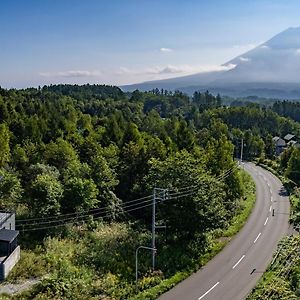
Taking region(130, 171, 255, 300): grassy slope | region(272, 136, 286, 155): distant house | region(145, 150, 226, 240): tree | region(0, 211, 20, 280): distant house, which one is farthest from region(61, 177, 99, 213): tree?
region(272, 136, 286, 155): distant house

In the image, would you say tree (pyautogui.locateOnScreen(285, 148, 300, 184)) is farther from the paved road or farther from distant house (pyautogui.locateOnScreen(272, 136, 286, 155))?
distant house (pyautogui.locateOnScreen(272, 136, 286, 155))

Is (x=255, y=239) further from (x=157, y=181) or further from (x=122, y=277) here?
(x=122, y=277)

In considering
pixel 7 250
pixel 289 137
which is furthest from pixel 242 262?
pixel 289 137

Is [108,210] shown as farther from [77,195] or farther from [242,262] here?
[242,262]

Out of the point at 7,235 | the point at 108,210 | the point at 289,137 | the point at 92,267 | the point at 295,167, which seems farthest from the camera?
the point at 289,137

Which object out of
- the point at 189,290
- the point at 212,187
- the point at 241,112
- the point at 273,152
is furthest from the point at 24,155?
the point at 241,112

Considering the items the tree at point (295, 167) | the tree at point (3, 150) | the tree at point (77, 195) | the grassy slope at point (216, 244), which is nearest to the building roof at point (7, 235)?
the tree at point (77, 195)
